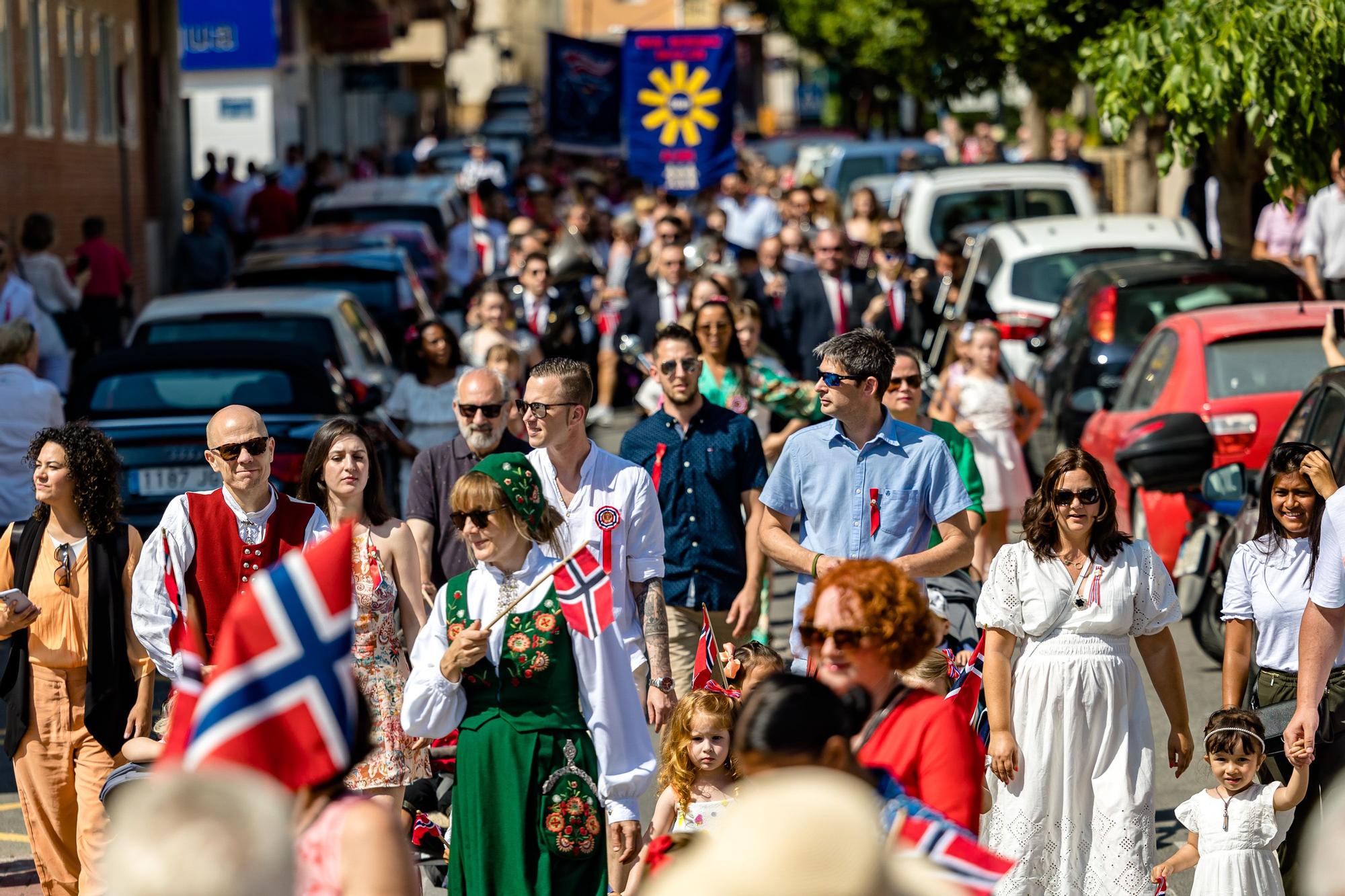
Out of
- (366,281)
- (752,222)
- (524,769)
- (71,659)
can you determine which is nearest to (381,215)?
(752,222)

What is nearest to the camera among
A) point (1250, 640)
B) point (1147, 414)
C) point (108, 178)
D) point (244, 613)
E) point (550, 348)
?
point (244, 613)

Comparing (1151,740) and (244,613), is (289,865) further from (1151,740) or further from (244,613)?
(1151,740)

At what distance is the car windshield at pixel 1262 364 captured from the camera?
10.9 meters

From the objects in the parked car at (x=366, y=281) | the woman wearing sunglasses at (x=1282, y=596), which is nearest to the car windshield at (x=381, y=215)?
the parked car at (x=366, y=281)

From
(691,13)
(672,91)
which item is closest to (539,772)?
(672,91)

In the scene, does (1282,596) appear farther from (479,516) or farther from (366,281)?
(366,281)

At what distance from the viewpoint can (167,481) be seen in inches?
411

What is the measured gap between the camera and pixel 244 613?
3.58 meters

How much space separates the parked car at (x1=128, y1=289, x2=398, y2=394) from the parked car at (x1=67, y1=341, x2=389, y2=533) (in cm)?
117

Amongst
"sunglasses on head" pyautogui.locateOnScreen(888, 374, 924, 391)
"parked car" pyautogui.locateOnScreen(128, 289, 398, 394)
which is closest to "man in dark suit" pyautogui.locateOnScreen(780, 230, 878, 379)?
"parked car" pyautogui.locateOnScreen(128, 289, 398, 394)

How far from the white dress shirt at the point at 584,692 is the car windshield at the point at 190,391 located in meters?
5.68

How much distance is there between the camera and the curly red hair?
13.9 feet

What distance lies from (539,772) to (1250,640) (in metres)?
2.59

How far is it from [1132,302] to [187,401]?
6.28m
